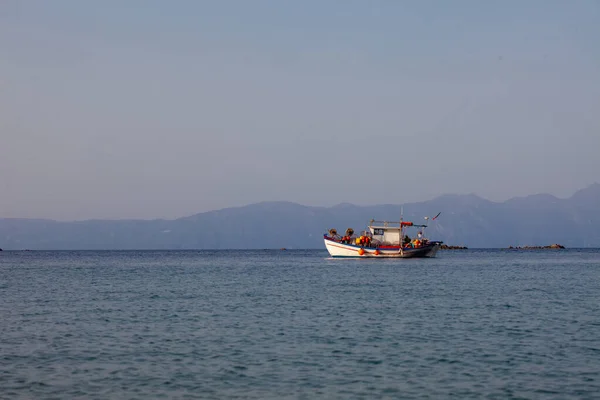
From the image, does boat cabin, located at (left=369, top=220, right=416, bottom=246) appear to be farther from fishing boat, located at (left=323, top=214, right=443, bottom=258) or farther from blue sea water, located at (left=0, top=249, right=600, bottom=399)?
blue sea water, located at (left=0, top=249, right=600, bottom=399)

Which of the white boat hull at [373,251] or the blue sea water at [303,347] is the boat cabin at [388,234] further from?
the blue sea water at [303,347]

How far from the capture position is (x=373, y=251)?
12638cm

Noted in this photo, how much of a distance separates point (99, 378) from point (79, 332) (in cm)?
1160

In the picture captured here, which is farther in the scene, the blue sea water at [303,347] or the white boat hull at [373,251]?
the white boat hull at [373,251]

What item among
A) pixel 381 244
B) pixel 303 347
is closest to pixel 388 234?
pixel 381 244

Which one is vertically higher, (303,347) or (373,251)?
(373,251)

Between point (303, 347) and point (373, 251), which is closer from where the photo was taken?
point (303, 347)

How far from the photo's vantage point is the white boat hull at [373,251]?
127m

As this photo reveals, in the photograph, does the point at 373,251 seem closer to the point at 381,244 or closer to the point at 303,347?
the point at 381,244

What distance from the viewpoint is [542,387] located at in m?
21.9

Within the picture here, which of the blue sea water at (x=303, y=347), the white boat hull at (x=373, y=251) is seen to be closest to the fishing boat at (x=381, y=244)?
the white boat hull at (x=373, y=251)

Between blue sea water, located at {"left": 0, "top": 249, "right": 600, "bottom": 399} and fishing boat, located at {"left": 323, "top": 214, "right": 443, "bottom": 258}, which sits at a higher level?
fishing boat, located at {"left": 323, "top": 214, "right": 443, "bottom": 258}

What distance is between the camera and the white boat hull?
12662 cm


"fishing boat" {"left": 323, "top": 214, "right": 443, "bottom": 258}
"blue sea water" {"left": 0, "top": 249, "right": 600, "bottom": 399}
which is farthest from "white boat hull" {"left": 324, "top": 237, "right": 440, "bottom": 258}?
"blue sea water" {"left": 0, "top": 249, "right": 600, "bottom": 399}
